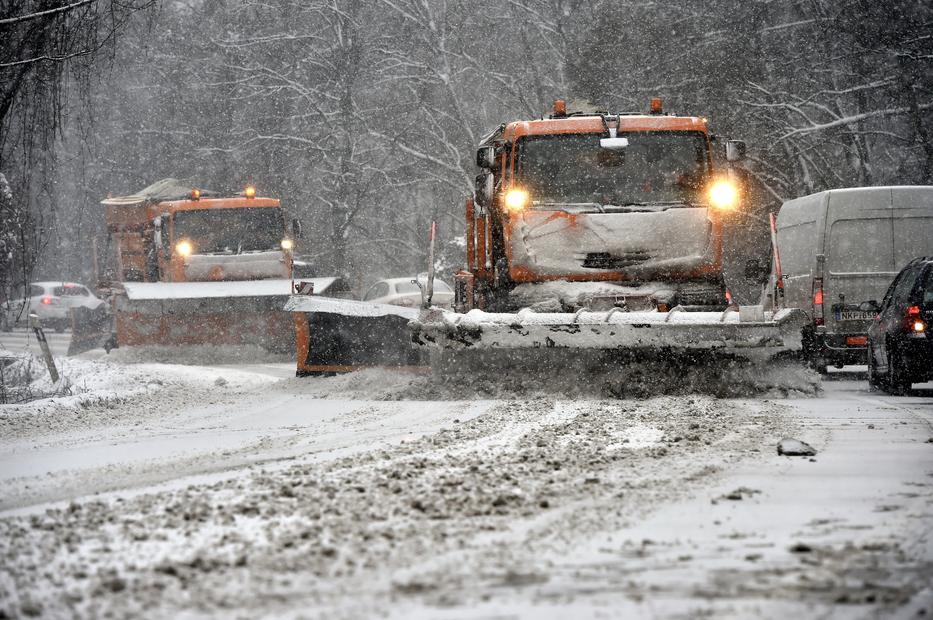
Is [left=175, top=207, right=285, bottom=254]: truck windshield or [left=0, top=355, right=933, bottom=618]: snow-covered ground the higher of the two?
[left=175, top=207, right=285, bottom=254]: truck windshield

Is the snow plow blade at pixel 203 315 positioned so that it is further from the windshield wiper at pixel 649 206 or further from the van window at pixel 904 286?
the van window at pixel 904 286

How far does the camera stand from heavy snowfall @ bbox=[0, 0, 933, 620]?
170 inches

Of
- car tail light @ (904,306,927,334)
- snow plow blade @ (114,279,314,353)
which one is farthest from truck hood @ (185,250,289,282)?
car tail light @ (904,306,927,334)

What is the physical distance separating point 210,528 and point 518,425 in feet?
13.6

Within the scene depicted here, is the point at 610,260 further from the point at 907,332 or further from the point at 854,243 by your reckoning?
the point at 854,243

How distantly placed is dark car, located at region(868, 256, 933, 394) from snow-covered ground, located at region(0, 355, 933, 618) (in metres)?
2.46

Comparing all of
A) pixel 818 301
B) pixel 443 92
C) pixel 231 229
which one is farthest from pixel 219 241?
pixel 443 92

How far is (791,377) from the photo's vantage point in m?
11.4

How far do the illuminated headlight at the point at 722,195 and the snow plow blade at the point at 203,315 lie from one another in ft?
30.6

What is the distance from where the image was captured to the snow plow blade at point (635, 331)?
35.5ft

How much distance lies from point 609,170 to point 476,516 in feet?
24.0

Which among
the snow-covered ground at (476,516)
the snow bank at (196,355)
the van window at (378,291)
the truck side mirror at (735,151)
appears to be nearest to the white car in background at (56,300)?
the van window at (378,291)

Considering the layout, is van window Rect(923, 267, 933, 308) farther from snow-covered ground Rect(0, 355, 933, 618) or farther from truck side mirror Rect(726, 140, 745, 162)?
snow-covered ground Rect(0, 355, 933, 618)

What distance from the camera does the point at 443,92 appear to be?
116 ft
